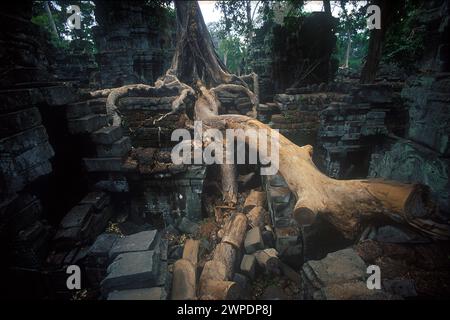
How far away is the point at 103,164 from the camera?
3385mm

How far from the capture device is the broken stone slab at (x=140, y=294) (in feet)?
6.51

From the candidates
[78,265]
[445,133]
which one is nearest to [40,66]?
[78,265]

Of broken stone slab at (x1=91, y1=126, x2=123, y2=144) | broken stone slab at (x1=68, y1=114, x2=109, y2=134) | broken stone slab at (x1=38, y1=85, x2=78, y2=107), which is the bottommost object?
broken stone slab at (x1=91, y1=126, x2=123, y2=144)

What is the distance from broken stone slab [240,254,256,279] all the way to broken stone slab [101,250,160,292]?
95cm

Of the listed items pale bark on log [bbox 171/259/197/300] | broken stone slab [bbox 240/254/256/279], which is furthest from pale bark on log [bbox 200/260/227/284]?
broken stone slab [bbox 240/254/256/279]

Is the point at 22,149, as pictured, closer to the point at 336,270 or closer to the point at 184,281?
the point at 184,281

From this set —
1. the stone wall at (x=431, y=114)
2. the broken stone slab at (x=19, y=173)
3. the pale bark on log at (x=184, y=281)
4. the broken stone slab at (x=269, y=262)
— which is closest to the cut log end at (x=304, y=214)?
the broken stone slab at (x=269, y=262)

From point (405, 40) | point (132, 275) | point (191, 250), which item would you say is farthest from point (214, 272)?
point (405, 40)

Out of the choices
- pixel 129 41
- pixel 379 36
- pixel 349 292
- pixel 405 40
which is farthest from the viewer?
pixel 129 41

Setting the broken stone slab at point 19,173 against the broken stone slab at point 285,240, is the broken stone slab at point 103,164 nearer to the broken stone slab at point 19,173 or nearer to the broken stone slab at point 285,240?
the broken stone slab at point 19,173

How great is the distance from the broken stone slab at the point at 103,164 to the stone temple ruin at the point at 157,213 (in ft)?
0.05

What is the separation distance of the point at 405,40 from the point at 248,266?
762cm

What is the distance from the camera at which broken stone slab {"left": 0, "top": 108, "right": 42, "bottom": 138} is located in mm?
2281

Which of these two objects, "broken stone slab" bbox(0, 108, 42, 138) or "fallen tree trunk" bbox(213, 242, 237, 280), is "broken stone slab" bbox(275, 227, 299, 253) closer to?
"fallen tree trunk" bbox(213, 242, 237, 280)
